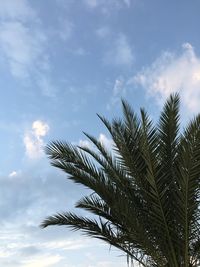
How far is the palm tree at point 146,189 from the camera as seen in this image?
10516 millimetres

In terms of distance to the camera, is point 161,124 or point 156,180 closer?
point 156,180

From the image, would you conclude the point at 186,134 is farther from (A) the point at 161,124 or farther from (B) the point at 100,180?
(B) the point at 100,180

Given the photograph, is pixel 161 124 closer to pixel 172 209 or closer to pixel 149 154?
pixel 149 154

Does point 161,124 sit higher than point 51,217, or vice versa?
point 161,124

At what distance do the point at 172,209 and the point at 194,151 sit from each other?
5.70 ft

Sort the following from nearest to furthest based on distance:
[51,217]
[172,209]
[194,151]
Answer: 1. [194,151]
2. [172,209]
3. [51,217]

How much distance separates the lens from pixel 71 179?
11.4 m

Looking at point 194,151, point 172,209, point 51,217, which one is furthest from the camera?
point 51,217

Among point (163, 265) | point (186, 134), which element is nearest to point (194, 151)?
point (186, 134)

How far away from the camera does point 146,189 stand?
11117 mm

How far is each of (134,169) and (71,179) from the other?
1.60 m

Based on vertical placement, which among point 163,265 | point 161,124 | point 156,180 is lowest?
point 163,265

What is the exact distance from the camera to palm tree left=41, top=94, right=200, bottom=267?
10516 millimetres

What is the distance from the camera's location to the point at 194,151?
33.2 feet
